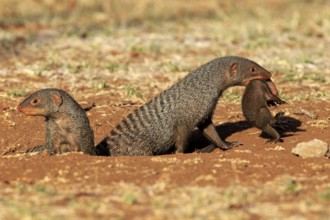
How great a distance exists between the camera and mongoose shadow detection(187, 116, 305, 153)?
255 inches

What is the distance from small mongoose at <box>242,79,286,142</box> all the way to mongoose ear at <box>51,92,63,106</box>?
152cm

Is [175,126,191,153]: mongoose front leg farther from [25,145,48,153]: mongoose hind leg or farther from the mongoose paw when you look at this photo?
[25,145,48,153]: mongoose hind leg

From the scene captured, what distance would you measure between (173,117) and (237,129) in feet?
3.02

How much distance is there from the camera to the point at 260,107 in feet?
19.7

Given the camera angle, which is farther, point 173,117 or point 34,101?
point 173,117

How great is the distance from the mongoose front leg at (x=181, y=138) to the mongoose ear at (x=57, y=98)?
1.02m

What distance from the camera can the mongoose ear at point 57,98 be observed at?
5637 mm

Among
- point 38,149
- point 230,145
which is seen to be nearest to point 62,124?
point 38,149

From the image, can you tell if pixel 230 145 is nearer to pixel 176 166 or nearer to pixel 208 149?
pixel 208 149

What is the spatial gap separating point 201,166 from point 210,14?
7.76 metres

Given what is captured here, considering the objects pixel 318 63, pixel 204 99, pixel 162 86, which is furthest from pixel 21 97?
pixel 318 63

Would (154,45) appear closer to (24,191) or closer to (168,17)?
(168,17)

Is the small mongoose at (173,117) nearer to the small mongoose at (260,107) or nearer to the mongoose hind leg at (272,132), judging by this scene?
the small mongoose at (260,107)

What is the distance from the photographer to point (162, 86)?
7.77m
